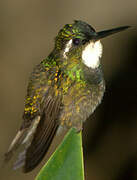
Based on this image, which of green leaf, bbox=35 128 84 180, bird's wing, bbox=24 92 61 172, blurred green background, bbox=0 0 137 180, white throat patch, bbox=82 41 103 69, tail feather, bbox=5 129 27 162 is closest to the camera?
green leaf, bbox=35 128 84 180

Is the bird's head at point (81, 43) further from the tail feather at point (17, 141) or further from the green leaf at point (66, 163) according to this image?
the green leaf at point (66, 163)

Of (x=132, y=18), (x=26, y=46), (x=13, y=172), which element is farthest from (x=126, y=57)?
(x=13, y=172)

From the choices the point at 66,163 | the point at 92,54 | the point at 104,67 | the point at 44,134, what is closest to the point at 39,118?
the point at 44,134

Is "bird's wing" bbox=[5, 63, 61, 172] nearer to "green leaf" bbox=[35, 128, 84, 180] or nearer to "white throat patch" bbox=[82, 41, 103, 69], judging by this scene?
"white throat patch" bbox=[82, 41, 103, 69]

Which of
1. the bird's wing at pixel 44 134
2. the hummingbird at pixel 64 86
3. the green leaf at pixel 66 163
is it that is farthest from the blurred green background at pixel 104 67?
the green leaf at pixel 66 163

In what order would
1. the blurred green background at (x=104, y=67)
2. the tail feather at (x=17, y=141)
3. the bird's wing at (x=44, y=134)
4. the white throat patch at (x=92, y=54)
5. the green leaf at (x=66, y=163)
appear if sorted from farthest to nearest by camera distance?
the blurred green background at (x=104, y=67)
the tail feather at (x=17, y=141)
the white throat patch at (x=92, y=54)
the bird's wing at (x=44, y=134)
the green leaf at (x=66, y=163)

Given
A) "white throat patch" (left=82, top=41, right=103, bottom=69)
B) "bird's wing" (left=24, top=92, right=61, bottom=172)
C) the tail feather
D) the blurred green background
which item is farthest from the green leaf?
the blurred green background
